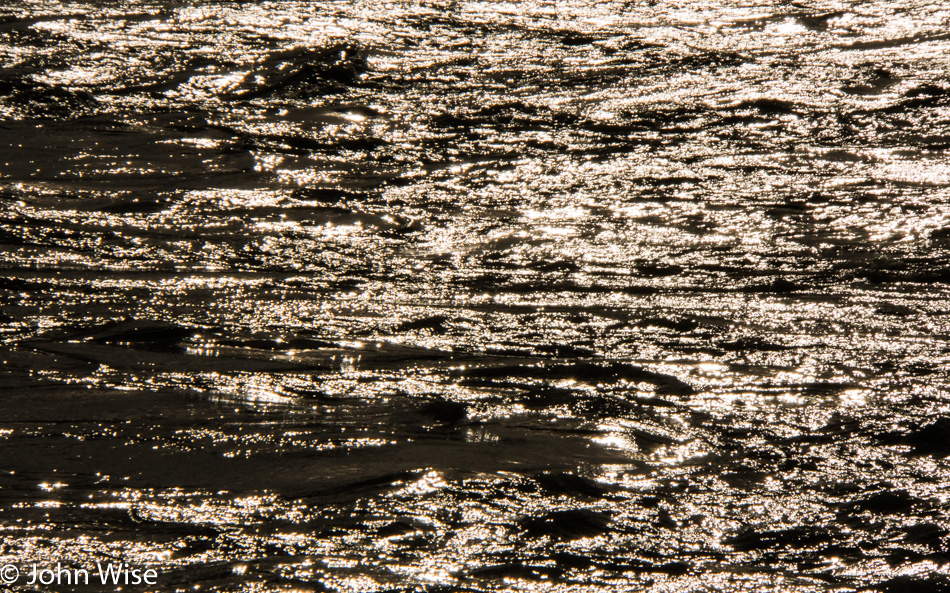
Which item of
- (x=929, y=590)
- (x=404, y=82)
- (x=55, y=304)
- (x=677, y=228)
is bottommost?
(x=929, y=590)

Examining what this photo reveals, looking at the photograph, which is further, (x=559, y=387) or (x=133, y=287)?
(x=133, y=287)

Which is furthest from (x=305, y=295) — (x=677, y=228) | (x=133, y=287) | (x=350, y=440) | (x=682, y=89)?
(x=682, y=89)

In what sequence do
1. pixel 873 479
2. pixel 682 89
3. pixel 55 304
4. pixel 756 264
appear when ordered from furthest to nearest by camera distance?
pixel 682 89 < pixel 756 264 < pixel 55 304 < pixel 873 479

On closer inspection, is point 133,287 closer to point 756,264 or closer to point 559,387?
point 559,387

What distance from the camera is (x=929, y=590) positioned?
973 millimetres

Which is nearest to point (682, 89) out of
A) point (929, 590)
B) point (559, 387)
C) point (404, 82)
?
point (404, 82)

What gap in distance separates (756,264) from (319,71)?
56.3 inches

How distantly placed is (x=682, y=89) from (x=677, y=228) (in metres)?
0.81

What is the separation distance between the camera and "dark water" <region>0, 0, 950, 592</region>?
3.44 ft

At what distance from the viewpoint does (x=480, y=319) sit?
1467 mm

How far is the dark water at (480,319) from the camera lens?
105 cm

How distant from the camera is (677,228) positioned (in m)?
1.73

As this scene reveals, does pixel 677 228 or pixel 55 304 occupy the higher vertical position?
pixel 677 228

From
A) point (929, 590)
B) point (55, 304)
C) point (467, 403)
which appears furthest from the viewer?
point (55, 304)
